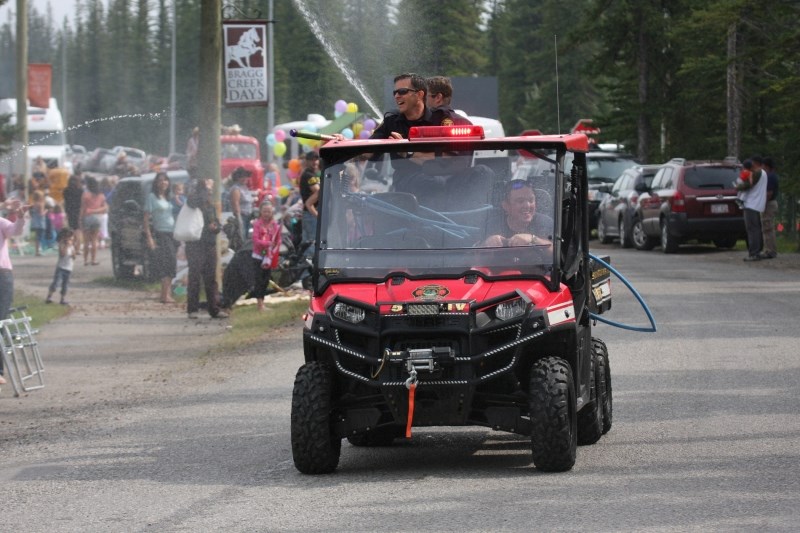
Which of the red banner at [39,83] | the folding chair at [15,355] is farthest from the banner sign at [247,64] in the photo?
the red banner at [39,83]

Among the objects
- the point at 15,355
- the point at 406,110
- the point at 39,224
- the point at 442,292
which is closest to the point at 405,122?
the point at 406,110

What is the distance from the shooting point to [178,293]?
2588 centimetres

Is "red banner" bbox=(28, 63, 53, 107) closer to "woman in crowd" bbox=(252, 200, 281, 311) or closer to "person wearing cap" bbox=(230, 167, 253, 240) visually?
"person wearing cap" bbox=(230, 167, 253, 240)

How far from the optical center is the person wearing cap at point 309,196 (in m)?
22.2

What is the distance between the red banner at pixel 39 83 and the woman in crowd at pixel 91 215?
774cm

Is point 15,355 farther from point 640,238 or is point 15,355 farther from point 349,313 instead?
point 640,238

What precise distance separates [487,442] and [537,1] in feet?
263

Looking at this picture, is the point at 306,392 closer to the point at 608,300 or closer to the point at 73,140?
the point at 608,300

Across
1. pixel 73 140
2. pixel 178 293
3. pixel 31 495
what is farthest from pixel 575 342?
pixel 73 140

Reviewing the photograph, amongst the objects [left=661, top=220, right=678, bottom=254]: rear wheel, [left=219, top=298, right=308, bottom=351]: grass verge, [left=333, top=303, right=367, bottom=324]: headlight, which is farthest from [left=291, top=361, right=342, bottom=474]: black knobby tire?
[left=661, top=220, right=678, bottom=254]: rear wheel

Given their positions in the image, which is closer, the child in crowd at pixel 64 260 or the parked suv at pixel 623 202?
the child in crowd at pixel 64 260

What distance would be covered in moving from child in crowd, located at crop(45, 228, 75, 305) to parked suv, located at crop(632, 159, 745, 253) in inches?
495

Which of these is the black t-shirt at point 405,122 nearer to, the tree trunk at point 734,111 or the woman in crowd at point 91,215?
the woman in crowd at point 91,215

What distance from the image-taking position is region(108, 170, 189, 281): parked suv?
28.1 metres
